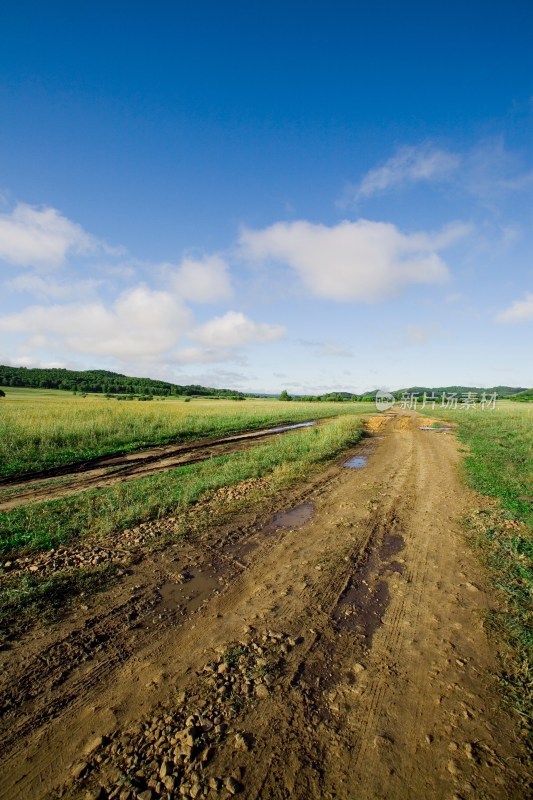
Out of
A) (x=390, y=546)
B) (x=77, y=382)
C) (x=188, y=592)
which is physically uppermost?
(x=77, y=382)

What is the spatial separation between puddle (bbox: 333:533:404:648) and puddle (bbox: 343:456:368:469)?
7.21m

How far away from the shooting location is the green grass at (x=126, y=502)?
23.2 ft

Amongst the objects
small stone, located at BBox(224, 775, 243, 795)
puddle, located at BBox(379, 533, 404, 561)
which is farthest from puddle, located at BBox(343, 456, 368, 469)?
small stone, located at BBox(224, 775, 243, 795)

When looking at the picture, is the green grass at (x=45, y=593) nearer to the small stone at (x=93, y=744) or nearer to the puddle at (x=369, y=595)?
the small stone at (x=93, y=744)

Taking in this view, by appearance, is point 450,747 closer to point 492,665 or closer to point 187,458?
point 492,665

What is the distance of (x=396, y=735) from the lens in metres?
A: 3.01

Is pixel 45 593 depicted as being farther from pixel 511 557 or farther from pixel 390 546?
pixel 511 557

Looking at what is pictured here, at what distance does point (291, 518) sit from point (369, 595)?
10.5 ft

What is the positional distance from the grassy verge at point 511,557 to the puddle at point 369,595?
1357 mm

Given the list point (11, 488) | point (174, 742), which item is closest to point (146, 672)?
point (174, 742)

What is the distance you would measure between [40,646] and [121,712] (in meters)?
1.49

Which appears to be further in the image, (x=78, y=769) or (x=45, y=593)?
(x=45, y=593)

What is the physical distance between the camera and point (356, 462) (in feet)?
48.8

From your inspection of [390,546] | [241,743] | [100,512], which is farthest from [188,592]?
[100,512]
